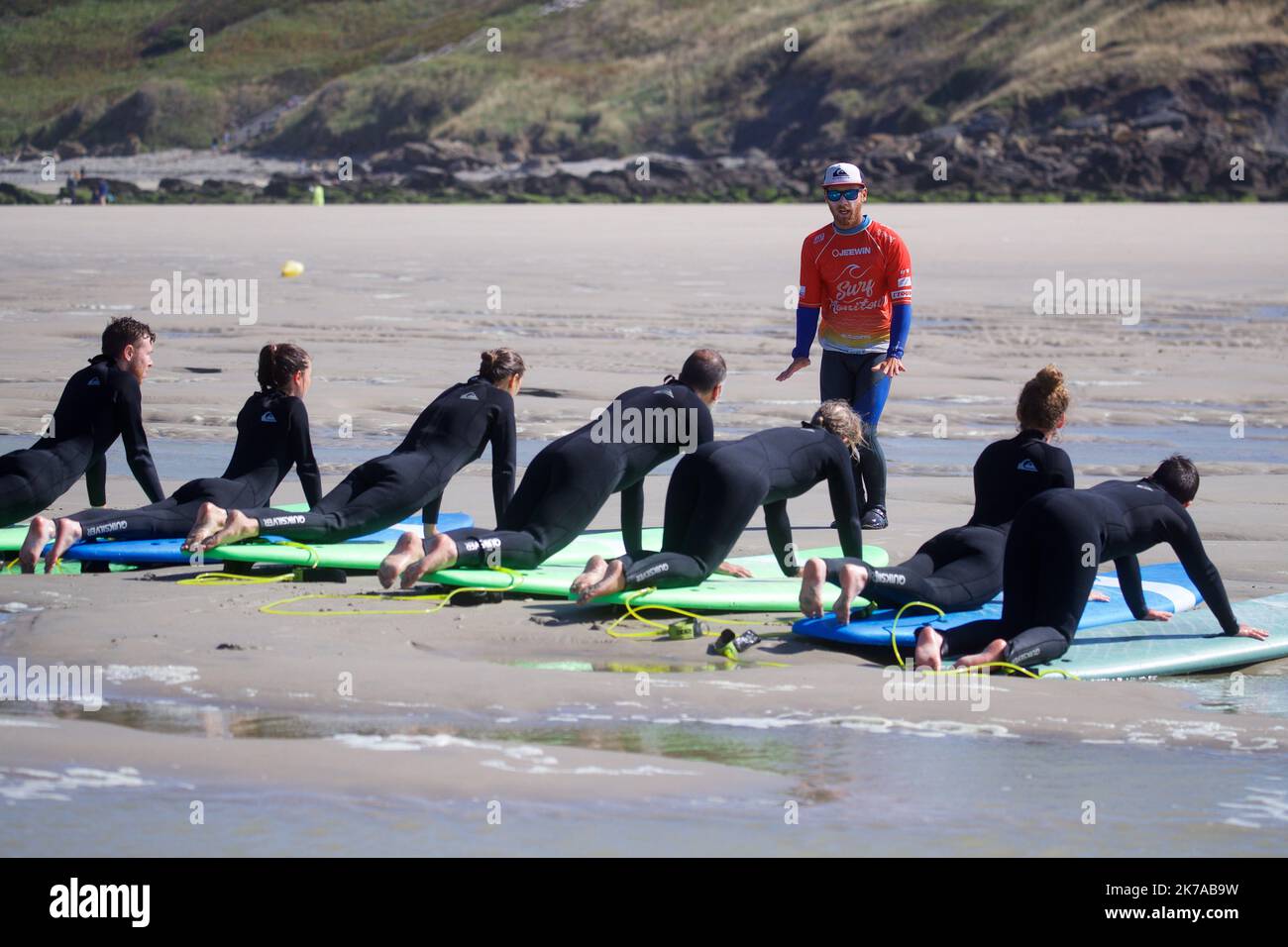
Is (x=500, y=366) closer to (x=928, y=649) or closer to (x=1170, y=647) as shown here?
(x=928, y=649)

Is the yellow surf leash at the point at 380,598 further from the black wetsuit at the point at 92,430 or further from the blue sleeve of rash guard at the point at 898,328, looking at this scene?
the blue sleeve of rash guard at the point at 898,328

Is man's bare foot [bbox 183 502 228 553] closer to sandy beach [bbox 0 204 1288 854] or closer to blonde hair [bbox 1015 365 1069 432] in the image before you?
sandy beach [bbox 0 204 1288 854]

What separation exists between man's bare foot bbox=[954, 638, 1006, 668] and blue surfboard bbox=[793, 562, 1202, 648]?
0.29 metres

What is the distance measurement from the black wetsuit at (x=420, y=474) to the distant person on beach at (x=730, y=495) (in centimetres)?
115

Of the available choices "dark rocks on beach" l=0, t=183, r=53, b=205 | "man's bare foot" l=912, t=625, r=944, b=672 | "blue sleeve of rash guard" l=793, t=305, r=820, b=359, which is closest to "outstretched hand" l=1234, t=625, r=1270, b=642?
"man's bare foot" l=912, t=625, r=944, b=672

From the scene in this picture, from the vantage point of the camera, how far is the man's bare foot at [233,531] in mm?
7812

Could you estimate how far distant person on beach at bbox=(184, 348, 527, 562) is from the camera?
7969 mm

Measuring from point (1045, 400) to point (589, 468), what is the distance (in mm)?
1974

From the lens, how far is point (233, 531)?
782 cm

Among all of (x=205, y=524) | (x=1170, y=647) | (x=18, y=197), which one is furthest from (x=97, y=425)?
Result: (x=18, y=197)

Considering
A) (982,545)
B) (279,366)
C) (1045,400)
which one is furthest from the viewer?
(279,366)

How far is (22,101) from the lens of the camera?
343ft

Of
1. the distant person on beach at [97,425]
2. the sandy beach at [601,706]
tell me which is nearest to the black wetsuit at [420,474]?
the sandy beach at [601,706]

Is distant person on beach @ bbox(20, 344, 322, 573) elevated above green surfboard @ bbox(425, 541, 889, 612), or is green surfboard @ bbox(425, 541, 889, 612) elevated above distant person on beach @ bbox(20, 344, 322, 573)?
distant person on beach @ bbox(20, 344, 322, 573)
